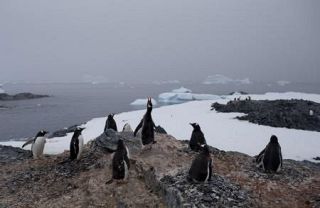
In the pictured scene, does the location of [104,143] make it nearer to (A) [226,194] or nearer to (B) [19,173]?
(B) [19,173]

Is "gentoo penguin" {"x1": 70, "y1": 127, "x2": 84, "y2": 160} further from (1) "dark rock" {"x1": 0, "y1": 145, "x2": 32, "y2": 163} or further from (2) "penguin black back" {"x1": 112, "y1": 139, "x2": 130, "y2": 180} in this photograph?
(1) "dark rock" {"x1": 0, "y1": 145, "x2": 32, "y2": 163}

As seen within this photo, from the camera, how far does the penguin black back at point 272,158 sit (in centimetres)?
900

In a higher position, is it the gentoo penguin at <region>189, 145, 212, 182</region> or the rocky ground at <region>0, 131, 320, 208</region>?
the gentoo penguin at <region>189, 145, 212, 182</region>

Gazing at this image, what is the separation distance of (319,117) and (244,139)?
28.0ft

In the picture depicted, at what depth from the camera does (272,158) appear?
354 inches

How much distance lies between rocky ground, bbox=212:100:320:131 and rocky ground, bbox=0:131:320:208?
45.6 ft

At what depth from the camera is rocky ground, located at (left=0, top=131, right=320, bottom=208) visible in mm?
7566

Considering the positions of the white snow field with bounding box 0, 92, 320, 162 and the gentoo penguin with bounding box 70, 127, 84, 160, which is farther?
the white snow field with bounding box 0, 92, 320, 162

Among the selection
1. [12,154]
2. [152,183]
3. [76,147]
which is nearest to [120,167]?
[152,183]

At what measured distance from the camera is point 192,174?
25.9 feet

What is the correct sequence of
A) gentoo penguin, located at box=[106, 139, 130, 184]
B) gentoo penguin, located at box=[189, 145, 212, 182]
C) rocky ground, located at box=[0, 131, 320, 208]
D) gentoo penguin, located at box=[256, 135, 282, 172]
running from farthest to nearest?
gentoo penguin, located at box=[256, 135, 282, 172]
gentoo penguin, located at box=[106, 139, 130, 184]
gentoo penguin, located at box=[189, 145, 212, 182]
rocky ground, located at box=[0, 131, 320, 208]

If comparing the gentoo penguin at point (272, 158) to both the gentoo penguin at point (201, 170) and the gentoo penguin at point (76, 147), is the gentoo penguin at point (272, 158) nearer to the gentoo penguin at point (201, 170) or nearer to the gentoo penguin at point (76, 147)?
the gentoo penguin at point (201, 170)

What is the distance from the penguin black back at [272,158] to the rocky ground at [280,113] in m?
14.6

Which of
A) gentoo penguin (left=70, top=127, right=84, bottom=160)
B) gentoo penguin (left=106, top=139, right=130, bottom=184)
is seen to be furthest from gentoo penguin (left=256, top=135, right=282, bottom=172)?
gentoo penguin (left=70, top=127, right=84, bottom=160)
